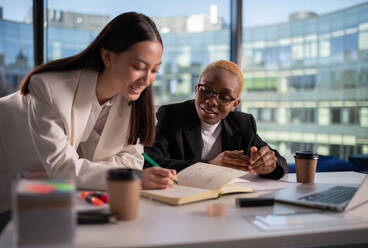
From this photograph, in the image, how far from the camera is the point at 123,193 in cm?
98

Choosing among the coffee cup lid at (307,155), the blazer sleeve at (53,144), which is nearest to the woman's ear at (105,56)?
the blazer sleeve at (53,144)

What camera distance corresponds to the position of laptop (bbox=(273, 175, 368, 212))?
3.76 ft

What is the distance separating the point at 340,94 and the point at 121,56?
355cm

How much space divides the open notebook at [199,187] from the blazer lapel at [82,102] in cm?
45

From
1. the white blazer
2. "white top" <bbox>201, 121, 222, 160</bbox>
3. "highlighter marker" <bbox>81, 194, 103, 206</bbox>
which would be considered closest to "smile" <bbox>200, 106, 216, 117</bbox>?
"white top" <bbox>201, 121, 222, 160</bbox>

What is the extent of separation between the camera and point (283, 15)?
13.6 ft

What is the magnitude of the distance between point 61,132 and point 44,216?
68cm

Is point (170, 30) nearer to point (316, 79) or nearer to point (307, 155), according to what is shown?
point (316, 79)

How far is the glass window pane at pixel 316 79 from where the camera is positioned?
426 centimetres

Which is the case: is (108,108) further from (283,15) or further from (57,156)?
(283,15)

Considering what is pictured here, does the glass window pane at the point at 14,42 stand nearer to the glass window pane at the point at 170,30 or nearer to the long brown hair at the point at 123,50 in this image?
the glass window pane at the point at 170,30

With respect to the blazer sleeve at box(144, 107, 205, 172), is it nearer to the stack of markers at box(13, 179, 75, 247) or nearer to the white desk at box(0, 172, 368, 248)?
the white desk at box(0, 172, 368, 248)

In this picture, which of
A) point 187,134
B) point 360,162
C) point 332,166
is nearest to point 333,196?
point 187,134

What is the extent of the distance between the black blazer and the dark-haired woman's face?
0.49 metres
